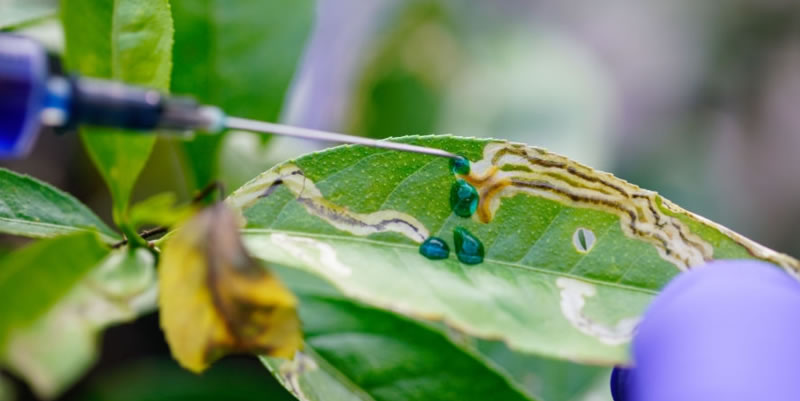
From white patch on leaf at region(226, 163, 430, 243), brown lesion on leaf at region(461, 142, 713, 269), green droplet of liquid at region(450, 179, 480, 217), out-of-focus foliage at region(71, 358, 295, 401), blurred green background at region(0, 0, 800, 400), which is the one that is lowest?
out-of-focus foliage at region(71, 358, 295, 401)

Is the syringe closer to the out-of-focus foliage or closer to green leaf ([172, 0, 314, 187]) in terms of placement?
green leaf ([172, 0, 314, 187])

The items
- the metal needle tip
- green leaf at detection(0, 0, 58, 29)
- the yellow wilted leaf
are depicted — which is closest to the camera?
the yellow wilted leaf

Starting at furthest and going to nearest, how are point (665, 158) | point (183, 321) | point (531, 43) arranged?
point (665, 158) < point (531, 43) < point (183, 321)

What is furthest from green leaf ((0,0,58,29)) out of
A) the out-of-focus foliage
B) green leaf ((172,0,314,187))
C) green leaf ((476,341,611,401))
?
green leaf ((476,341,611,401))

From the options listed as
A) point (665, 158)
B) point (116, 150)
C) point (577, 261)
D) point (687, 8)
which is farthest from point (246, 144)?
point (687, 8)

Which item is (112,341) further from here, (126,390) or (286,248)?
(286,248)

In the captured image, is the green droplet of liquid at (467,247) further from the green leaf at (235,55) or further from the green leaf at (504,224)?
the green leaf at (235,55)

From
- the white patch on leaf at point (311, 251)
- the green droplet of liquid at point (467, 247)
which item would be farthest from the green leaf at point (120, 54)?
the green droplet of liquid at point (467, 247)

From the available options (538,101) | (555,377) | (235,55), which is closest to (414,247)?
(235,55)
